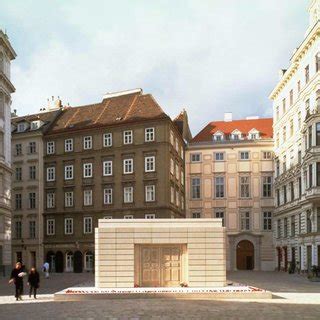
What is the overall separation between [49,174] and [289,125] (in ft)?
92.6

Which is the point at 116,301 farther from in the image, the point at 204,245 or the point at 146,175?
the point at 146,175

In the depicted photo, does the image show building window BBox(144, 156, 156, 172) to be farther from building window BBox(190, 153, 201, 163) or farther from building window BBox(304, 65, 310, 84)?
building window BBox(304, 65, 310, 84)

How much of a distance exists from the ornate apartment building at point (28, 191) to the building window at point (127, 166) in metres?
11.3

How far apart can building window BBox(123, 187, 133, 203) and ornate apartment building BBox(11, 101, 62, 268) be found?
1132 cm

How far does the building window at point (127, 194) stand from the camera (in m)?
66.1

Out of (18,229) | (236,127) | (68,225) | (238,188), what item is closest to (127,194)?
(68,225)

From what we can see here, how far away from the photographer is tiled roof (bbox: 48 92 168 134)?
67.6 metres

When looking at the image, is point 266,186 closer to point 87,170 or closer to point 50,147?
point 87,170

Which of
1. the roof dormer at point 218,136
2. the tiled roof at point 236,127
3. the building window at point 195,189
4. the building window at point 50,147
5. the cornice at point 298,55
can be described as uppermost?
the cornice at point 298,55

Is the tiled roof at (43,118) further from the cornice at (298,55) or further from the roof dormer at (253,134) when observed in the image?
the cornice at (298,55)

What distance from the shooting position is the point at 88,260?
6694 centimetres

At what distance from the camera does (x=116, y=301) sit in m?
26.2

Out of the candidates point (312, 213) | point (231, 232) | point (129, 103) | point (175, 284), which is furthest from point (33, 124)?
point (175, 284)

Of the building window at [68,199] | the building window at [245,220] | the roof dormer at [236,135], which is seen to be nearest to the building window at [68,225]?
the building window at [68,199]
